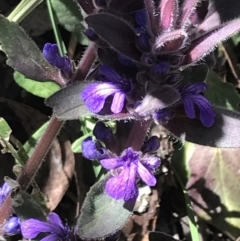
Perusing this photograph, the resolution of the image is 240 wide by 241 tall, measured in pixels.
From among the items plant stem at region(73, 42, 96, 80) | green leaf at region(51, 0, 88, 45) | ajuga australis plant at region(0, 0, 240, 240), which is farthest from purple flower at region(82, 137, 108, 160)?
green leaf at region(51, 0, 88, 45)

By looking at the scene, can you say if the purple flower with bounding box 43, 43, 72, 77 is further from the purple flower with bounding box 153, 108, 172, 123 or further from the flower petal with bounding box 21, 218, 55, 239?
the flower petal with bounding box 21, 218, 55, 239

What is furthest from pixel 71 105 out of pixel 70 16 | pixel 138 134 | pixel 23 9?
pixel 70 16

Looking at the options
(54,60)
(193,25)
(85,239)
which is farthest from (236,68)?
(85,239)

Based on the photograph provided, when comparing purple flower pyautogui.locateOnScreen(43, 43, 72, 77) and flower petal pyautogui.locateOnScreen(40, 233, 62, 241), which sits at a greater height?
purple flower pyautogui.locateOnScreen(43, 43, 72, 77)

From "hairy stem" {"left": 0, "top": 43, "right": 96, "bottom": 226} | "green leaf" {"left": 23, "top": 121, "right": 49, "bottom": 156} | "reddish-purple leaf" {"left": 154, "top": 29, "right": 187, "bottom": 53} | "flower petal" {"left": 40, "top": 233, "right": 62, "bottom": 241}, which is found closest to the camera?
"reddish-purple leaf" {"left": 154, "top": 29, "right": 187, "bottom": 53}

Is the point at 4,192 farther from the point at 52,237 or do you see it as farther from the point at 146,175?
the point at 146,175

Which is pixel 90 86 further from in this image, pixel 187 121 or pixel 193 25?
pixel 193 25

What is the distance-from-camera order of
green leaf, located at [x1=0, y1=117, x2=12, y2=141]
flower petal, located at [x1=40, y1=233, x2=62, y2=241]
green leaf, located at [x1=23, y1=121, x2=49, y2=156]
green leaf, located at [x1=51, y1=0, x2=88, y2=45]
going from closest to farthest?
1. flower petal, located at [x1=40, y1=233, x2=62, y2=241]
2. green leaf, located at [x1=0, y1=117, x2=12, y2=141]
3. green leaf, located at [x1=23, y1=121, x2=49, y2=156]
4. green leaf, located at [x1=51, y1=0, x2=88, y2=45]
